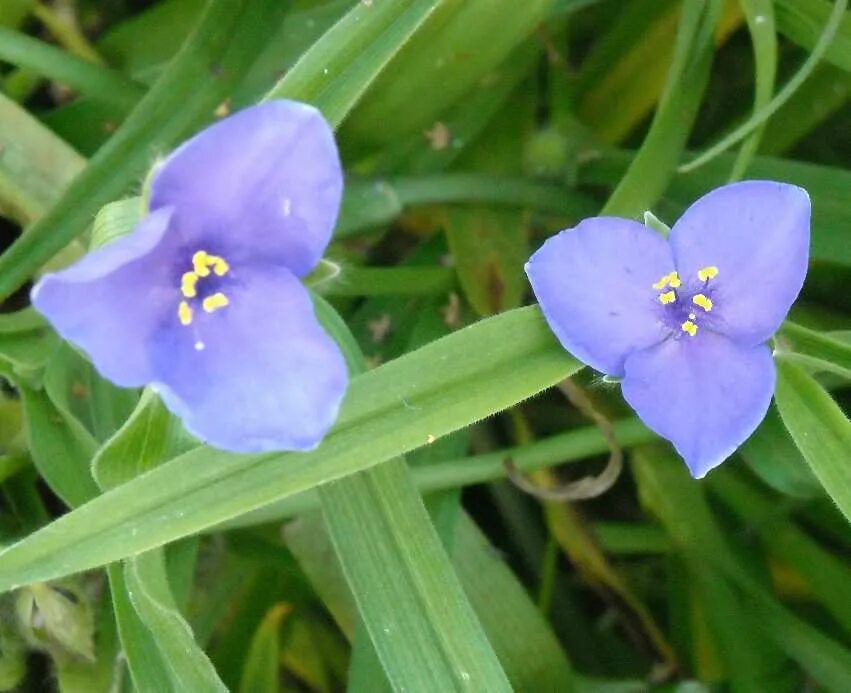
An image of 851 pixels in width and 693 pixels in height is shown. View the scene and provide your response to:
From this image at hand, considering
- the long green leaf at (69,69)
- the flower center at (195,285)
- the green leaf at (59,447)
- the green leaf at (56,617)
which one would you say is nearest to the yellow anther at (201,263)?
the flower center at (195,285)

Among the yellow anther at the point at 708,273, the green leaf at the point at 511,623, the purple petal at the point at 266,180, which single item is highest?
the purple petal at the point at 266,180

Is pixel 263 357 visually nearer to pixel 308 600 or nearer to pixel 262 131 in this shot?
pixel 262 131

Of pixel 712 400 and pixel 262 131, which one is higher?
pixel 262 131

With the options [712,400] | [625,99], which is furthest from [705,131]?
[712,400]

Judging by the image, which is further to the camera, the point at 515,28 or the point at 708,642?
the point at 708,642

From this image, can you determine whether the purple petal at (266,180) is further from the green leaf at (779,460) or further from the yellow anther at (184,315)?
the green leaf at (779,460)

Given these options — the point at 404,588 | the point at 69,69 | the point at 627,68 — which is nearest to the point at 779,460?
the point at 404,588
